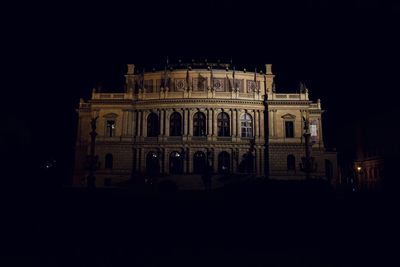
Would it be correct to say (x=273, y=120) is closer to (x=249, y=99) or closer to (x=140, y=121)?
(x=249, y=99)

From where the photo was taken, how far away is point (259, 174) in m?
49.3

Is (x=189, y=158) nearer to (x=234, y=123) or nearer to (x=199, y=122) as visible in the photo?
(x=199, y=122)

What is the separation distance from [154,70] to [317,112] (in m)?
26.3

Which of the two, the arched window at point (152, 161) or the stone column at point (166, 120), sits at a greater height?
the stone column at point (166, 120)

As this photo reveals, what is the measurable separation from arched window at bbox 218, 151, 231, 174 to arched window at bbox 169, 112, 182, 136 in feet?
23.9

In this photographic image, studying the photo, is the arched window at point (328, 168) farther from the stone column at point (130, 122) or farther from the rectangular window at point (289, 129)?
the stone column at point (130, 122)

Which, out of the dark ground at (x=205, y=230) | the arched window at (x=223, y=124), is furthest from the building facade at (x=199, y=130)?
the dark ground at (x=205, y=230)

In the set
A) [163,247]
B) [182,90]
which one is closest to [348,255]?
[163,247]

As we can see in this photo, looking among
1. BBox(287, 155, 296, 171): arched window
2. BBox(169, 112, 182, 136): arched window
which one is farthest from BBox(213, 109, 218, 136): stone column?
BBox(287, 155, 296, 171): arched window

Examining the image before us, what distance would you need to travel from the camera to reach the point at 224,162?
4894cm

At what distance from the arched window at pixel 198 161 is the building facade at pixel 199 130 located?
14 cm

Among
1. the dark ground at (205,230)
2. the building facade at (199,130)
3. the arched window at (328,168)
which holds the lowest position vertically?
the dark ground at (205,230)

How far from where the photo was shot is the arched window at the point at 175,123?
50.2 m

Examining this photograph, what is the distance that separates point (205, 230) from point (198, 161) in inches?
1323
